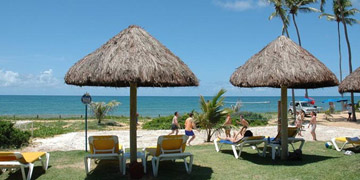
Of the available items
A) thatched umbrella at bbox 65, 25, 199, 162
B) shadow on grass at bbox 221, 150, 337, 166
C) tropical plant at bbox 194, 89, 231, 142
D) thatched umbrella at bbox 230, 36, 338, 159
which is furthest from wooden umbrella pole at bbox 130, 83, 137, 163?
tropical plant at bbox 194, 89, 231, 142

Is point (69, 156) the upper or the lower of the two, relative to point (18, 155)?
lower

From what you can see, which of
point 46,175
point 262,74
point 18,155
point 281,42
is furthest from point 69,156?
point 281,42

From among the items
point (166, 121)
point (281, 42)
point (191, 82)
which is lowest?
point (166, 121)

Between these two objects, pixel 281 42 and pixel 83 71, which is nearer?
pixel 83 71

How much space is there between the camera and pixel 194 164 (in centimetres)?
749

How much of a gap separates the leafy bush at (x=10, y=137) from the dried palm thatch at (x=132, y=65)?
6667 mm

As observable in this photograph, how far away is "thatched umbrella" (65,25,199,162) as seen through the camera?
18.9 feet

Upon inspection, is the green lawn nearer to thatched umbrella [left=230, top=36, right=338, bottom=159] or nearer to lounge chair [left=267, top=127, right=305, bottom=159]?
lounge chair [left=267, top=127, right=305, bottom=159]

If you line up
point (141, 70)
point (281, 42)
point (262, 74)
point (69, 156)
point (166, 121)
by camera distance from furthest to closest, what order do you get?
point (166, 121) < point (69, 156) < point (281, 42) < point (262, 74) < point (141, 70)

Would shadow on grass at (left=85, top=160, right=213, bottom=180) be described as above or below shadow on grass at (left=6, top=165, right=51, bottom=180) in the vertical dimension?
above

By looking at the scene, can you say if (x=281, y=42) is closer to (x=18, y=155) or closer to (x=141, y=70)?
(x=141, y=70)

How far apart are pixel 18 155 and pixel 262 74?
5311 millimetres

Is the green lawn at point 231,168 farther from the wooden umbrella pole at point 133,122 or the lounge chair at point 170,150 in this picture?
the wooden umbrella pole at point 133,122

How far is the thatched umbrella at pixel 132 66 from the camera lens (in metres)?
5.77
